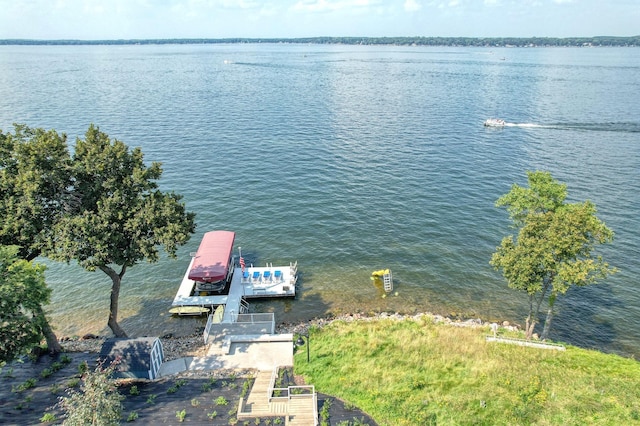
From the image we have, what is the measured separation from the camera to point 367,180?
6525cm

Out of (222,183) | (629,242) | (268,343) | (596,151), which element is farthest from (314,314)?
(596,151)

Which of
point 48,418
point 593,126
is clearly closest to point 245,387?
point 48,418

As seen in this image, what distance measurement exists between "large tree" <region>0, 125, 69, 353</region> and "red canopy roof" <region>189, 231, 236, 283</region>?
12821 mm

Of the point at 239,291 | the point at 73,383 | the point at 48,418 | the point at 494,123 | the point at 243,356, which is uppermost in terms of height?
the point at 494,123

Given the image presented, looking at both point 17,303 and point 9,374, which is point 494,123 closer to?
point 17,303

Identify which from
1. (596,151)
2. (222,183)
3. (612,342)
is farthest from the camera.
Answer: (596,151)

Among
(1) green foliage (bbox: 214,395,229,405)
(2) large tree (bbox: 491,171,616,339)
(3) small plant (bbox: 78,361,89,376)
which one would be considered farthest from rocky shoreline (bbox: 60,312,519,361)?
(2) large tree (bbox: 491,171,616,339)

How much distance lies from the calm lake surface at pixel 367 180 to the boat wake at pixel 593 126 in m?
0.43

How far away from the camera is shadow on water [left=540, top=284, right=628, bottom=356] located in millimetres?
33531

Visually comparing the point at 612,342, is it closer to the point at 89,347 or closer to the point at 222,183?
the point at 89,347

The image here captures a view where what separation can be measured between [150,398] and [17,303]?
888 cm

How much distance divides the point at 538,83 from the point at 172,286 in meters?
163

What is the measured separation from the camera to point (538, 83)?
516 ft

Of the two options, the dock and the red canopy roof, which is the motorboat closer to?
the dock
